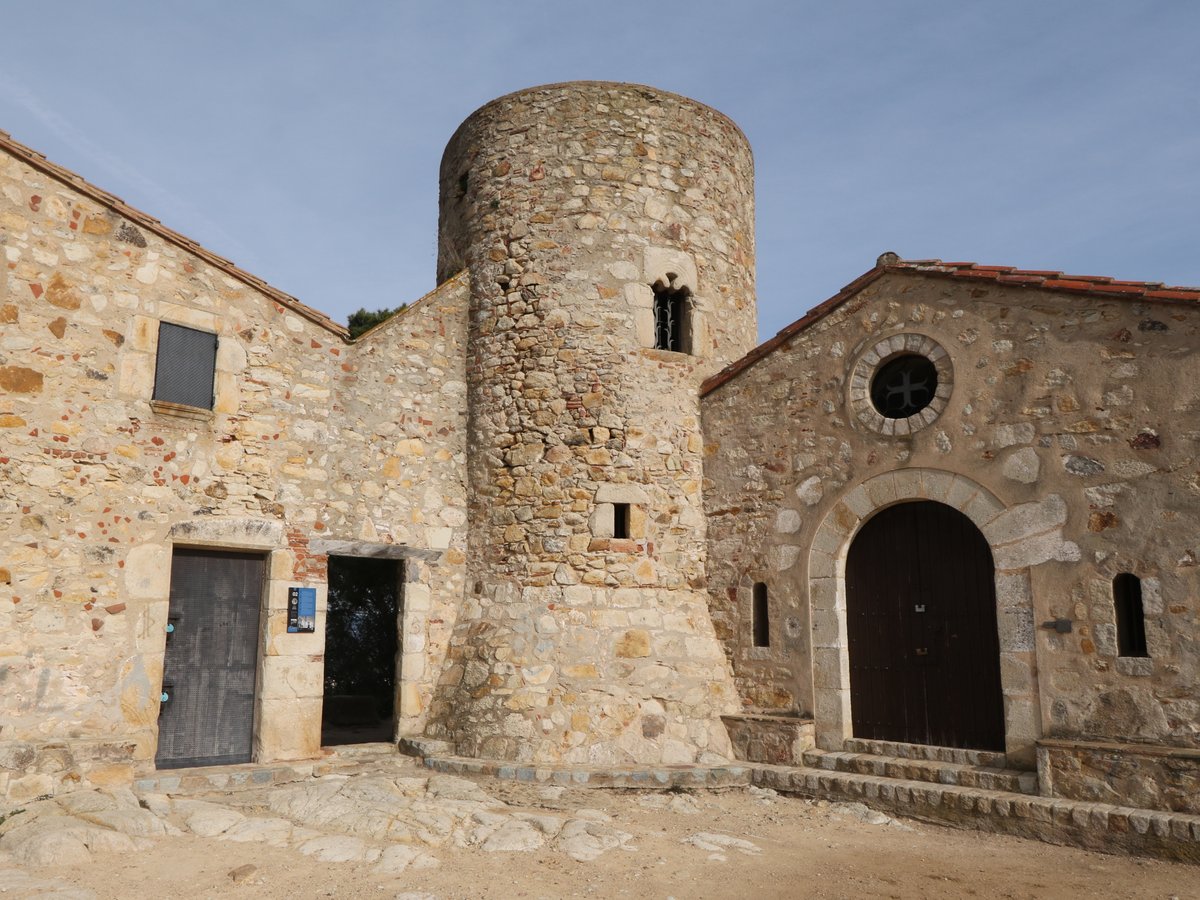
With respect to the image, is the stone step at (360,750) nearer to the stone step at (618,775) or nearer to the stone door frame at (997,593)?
the stone step at (618,775)

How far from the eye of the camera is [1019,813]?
680cm

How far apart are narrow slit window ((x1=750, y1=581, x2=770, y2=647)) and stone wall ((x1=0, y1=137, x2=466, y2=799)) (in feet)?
10.0

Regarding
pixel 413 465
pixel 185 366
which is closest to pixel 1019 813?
pixel 413 465

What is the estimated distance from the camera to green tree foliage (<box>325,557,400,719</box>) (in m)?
14.2

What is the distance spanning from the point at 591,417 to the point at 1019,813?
5151mm

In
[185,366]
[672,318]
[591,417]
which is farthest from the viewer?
[672,318]

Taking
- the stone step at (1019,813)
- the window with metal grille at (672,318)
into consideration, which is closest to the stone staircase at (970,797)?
the stone step at (1019,813)

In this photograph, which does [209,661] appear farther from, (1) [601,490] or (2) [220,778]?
(1) [601,490]

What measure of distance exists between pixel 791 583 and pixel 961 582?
1.59 meters

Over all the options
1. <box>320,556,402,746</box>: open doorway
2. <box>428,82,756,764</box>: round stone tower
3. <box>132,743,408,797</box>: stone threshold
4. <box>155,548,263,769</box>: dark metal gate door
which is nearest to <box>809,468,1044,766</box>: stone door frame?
<box>428,82,756,764</box>: round stone tower

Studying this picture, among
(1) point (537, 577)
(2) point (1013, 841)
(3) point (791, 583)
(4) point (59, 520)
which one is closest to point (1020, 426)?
(3) point (791, 583)

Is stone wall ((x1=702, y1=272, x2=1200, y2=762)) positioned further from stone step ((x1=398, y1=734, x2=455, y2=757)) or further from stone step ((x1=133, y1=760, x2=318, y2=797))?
stone step ((x1=133, y1=760, x2=318, y2=797))

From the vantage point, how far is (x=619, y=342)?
390 inches

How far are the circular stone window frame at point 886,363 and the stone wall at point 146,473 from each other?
4.28 metres
